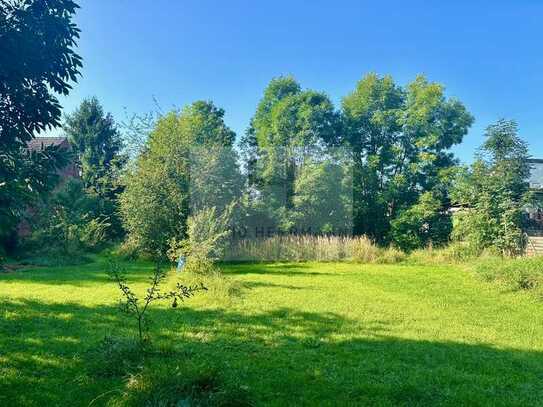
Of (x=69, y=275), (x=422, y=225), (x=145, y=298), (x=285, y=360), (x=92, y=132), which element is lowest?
(x=285, y=360)

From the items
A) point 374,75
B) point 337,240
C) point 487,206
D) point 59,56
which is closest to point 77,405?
point 59,56

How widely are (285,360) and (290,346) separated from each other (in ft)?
1.52

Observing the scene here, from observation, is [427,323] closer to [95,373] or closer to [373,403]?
[373,403]

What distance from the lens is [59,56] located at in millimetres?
2951

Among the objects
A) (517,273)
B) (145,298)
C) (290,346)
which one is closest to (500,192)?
(517,273)

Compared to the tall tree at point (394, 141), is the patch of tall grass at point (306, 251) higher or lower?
lower

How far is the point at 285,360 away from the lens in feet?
13.4

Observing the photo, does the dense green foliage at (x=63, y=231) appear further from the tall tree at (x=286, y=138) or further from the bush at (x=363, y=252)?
the bush at (x=363, y=252)

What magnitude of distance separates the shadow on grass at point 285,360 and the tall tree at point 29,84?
1.81m

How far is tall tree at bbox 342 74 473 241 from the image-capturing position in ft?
57.1

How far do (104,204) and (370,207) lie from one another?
13660mm

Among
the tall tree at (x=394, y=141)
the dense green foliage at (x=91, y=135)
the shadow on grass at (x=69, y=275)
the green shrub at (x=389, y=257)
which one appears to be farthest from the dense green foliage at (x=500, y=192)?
the dense green foliage at (x=91, y=135)

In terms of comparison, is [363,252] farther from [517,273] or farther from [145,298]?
[145,298]

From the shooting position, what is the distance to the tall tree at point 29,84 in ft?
9.00
